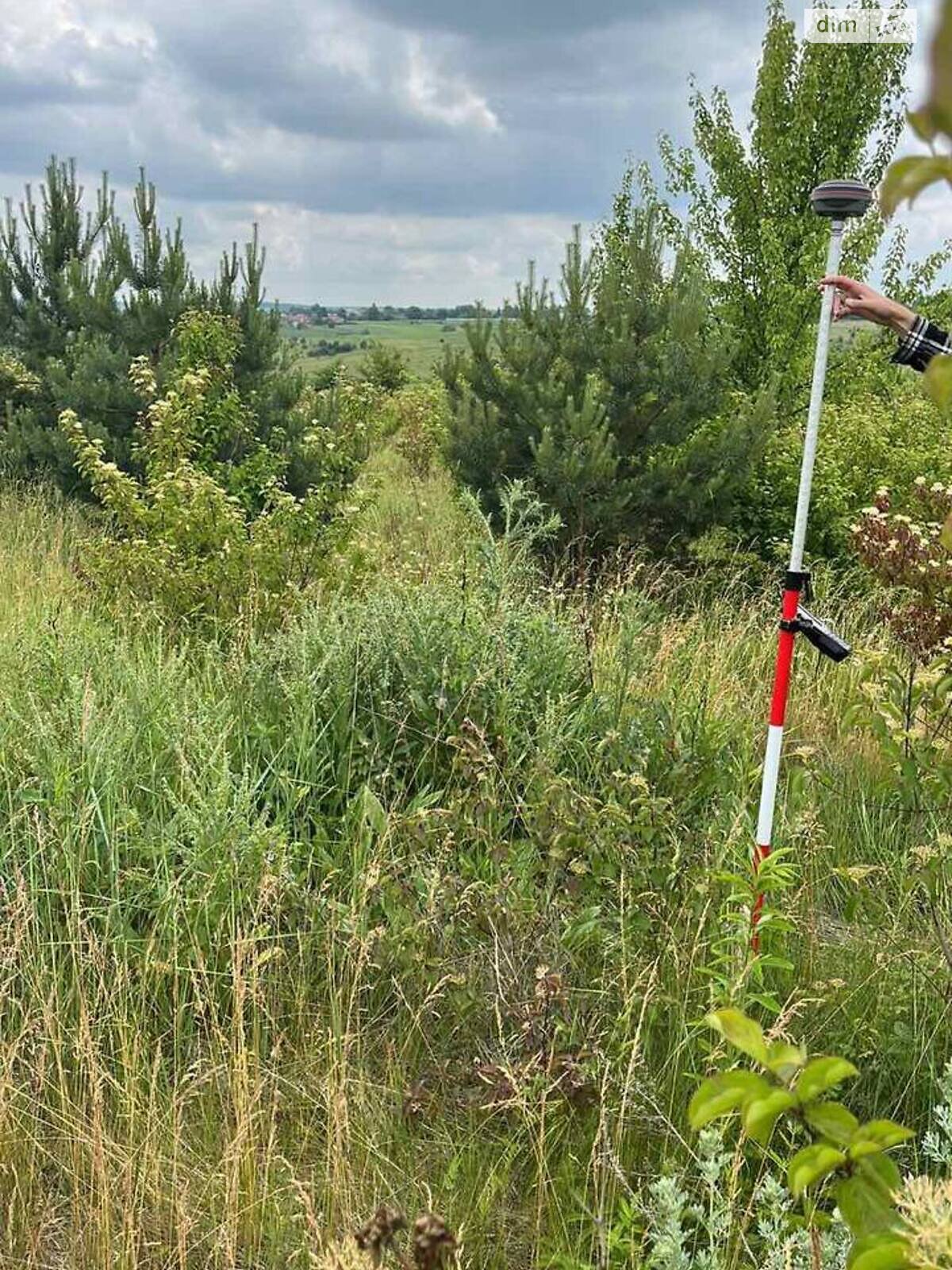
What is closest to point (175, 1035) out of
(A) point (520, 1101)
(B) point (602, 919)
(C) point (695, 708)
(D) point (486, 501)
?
(A) point (520, 1101)

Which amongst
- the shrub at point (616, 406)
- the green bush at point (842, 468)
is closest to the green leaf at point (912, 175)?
the shrub at point (616, 406)

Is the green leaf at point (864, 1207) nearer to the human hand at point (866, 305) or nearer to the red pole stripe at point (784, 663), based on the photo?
the red pole stripe at point (784, 663)

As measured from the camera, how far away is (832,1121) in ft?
2.68

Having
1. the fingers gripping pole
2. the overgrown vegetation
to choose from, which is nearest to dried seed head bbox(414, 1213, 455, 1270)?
the overgrown vegetation

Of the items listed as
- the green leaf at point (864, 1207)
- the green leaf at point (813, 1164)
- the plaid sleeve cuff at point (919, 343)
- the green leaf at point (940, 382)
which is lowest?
the green leaf at point (864, 1207)

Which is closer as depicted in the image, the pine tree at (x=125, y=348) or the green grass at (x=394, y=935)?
the green grass at (x=394, y=935)

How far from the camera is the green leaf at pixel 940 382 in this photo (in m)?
0.68

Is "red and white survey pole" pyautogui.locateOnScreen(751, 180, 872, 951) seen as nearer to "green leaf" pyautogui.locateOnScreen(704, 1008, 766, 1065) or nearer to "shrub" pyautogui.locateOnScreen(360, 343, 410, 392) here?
"green leaf" pyautogui.locateOnScreen(704, 1008, 766, 1065)

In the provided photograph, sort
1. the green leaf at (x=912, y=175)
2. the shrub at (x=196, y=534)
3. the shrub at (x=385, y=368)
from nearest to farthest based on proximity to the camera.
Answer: the green leaf at (x=912, y=175) < the shrub at (x=196, y=534) < the shrub at (x=385, y=368)

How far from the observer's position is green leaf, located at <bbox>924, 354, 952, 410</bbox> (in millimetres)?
683

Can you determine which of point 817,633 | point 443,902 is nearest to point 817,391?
point 817,633

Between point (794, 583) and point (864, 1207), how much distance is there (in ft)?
6.86

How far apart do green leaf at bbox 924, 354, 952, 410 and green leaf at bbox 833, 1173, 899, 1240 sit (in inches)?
23.8

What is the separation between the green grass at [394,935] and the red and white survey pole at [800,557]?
19 cm
